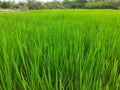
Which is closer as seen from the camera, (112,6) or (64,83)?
(64,83)

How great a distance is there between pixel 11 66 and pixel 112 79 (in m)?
0.31

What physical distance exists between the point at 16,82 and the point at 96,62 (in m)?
0.28

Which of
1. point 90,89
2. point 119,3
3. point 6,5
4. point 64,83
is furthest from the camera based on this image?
point 6,5

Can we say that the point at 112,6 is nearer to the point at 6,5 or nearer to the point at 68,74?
the point at 6,5

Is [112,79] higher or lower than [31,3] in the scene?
higher

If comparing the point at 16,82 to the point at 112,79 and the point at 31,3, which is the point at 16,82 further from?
the point at 31,3

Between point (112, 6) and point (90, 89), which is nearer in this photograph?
point (90, 89)

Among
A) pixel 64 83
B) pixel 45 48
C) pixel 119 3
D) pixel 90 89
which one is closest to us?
pixel 90 89

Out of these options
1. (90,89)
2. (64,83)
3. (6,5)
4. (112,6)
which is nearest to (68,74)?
(64,83)

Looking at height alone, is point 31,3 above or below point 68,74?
below

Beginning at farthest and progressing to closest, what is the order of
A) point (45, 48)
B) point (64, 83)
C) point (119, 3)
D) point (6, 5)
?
1. point (6, 5)
2. point (119, 3)
3. point (45, 48)
4. point (64, 83)

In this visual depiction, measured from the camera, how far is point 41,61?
2.16 ft

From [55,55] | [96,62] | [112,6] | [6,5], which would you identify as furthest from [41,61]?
[6,5]

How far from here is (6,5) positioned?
35.5 meters
